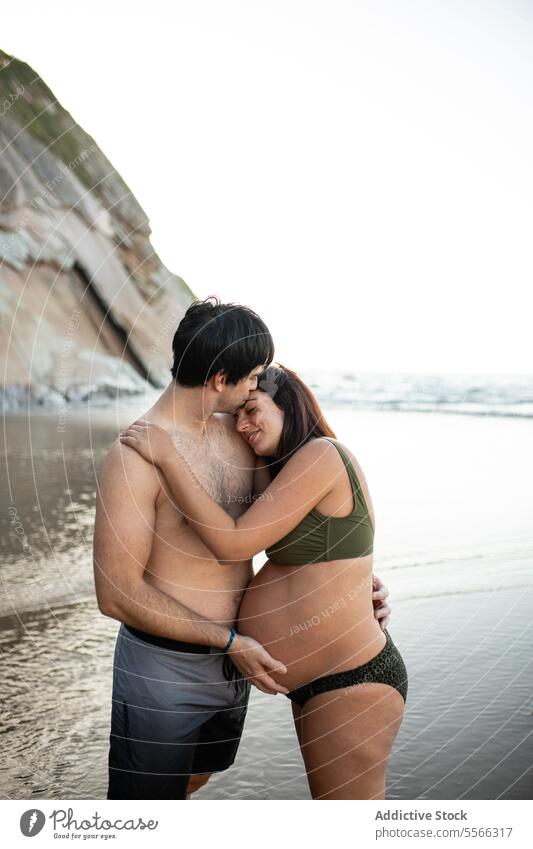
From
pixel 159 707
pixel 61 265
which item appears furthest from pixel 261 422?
pixel 61 265

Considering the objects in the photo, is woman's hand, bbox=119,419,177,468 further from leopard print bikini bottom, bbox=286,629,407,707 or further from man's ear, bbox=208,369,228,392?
leopard print bikini bottom, bbox=286,629,407,707

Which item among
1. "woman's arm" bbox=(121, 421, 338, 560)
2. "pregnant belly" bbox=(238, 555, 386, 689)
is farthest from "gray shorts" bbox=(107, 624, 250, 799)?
"woman's arm" bbox=(121, 421, 338, 560)

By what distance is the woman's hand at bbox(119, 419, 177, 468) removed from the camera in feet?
5.52

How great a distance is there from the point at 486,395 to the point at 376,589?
9.61 m

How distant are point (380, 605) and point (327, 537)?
36 centimetres

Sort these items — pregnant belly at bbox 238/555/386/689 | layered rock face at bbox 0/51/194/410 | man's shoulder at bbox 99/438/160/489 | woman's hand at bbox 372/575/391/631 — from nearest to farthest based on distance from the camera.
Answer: man's shoulder at bbox 99/438/160/489, pregnant belly at bbox 238/555/386/689, woman's hand at bbox 372/575/391/631, layered rock face at bbox 0/51/194/410

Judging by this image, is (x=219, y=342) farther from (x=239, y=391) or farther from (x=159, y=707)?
(x=159, y=707)

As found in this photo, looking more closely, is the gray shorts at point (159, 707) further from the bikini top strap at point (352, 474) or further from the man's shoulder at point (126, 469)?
the bikini top strap at point (352, 474)

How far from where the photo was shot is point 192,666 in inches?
71.6

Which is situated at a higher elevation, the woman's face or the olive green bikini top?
the woman's face

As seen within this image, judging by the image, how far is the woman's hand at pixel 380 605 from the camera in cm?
198

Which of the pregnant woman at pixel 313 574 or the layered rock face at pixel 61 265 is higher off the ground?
the pregnant woman at pixel 313 574

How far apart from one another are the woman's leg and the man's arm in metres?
0.35

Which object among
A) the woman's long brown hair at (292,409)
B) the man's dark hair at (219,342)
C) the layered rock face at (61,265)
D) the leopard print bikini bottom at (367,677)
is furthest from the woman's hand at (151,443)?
the layered rock face at (61,265)
